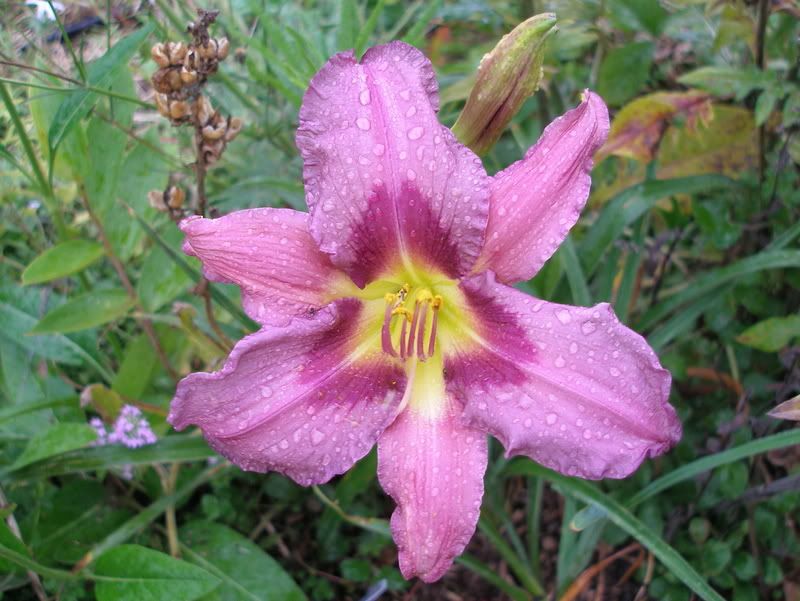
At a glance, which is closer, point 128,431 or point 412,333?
point 412,333

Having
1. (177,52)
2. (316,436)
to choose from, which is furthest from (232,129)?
(316,436)

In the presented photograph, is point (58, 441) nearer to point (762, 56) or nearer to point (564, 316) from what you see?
point (564, 316)

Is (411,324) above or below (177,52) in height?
below

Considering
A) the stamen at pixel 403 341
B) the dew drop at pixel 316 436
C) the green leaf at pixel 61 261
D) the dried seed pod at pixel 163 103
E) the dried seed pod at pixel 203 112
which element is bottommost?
the dew drop at pixel 316 436

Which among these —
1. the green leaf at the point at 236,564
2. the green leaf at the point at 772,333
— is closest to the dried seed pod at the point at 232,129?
the green leaf at the point at 236,564

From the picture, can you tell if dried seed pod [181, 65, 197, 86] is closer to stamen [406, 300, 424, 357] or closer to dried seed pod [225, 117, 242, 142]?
dried seed pod [225, 117, 242, 142]

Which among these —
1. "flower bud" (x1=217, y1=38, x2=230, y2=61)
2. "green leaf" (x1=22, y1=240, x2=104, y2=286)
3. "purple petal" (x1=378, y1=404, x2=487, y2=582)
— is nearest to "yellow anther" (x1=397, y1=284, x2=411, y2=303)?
"purple petal" (x1=378, y1=404, x2=487, y2=582)

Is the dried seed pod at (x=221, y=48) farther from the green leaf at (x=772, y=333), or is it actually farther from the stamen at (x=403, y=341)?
the green leaf at (x=772, y=333)
